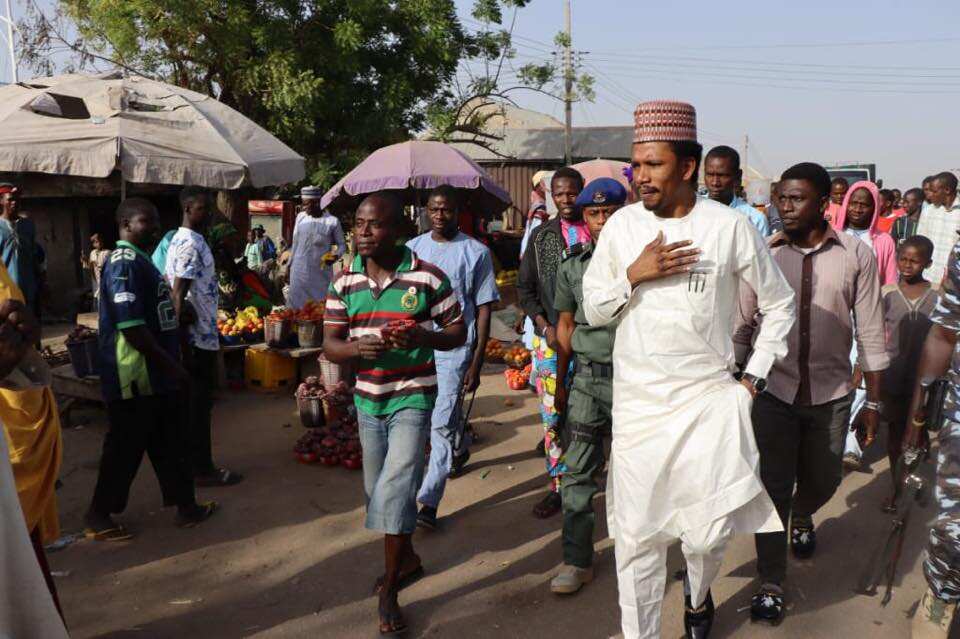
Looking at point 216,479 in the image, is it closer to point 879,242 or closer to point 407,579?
point 407,579

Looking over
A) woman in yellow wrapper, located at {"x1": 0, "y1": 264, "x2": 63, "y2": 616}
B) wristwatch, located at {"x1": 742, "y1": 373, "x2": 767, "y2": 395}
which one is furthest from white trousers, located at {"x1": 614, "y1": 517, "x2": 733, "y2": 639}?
woman in yellow wrapper, located at {"x1": 0, "y1": 264, "x2": 63, "y2": 616}

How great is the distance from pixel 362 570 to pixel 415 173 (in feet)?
21.1

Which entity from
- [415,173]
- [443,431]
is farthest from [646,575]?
[415,173]

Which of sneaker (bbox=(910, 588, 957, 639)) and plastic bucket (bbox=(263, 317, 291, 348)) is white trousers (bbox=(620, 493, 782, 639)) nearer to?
sneaker (bbox=(910, 588, 957, 639))

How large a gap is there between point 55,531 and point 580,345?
97.9 inches

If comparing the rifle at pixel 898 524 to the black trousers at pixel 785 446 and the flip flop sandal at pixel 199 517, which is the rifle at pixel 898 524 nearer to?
the black trousers at pixel 785 446

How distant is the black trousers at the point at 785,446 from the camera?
3832mm

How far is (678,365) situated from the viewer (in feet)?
9.71

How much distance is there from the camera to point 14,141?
764cm

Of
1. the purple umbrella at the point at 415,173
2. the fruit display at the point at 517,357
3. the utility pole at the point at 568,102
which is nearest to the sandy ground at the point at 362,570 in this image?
the fruit display at the point at 517,357

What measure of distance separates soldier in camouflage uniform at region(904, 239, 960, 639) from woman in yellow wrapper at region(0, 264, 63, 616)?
3.42 metres

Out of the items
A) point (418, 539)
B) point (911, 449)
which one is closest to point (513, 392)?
point (418, 539)

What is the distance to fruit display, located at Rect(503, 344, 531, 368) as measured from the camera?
361 inches

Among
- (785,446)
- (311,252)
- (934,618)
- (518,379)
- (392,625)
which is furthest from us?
(311,252)
